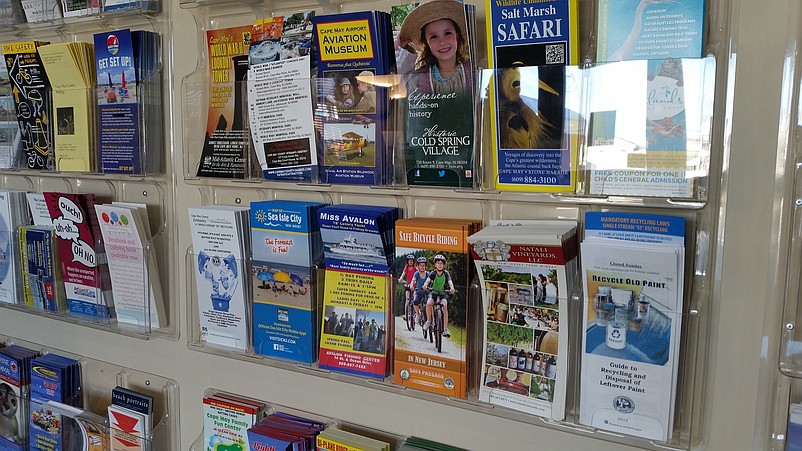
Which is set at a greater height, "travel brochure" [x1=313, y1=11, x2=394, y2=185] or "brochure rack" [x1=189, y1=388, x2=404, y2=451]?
"travel brochure" [x1=313, y1=11, x2=394, y2=185]

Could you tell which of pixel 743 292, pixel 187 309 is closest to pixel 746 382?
pixel 743 292

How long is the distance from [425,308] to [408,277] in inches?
2.7

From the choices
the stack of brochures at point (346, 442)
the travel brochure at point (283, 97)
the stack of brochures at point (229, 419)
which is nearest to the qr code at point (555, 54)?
the travel brochure at point (283, 97)

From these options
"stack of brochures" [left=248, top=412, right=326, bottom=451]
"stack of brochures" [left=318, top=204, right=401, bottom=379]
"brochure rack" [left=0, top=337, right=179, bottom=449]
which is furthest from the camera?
"brochure rack" [left=0, top=337, right=179, bottom=449]

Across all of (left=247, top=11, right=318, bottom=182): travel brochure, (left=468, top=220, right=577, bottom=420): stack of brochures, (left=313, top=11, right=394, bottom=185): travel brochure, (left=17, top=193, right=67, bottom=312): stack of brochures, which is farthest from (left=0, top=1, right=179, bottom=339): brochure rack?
(left=468, top=220, right=577, bottom=420): stack of brochures

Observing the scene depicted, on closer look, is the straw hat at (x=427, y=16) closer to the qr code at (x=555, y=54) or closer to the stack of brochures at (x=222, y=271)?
the qr code at (x=555, y=54)

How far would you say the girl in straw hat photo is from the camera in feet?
3.74

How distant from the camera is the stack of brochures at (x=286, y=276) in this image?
52.8 inches

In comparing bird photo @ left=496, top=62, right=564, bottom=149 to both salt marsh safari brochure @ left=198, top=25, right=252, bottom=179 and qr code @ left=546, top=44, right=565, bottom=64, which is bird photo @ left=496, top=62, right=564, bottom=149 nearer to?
qr code @ left=546, top=44, right=565, bottom=64

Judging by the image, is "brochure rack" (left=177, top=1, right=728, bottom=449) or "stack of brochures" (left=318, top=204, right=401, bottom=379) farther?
"stack of brochures" (left=318, top=204, right=401, bottom=379)

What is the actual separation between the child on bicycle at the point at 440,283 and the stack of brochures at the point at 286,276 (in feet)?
0.93

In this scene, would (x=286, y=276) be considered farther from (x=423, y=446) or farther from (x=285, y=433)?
(x=423, y=446)

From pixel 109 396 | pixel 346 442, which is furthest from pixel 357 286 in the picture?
pixel 109 396

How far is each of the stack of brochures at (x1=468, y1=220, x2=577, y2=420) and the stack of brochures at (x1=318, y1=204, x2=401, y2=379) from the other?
0.22 metres
